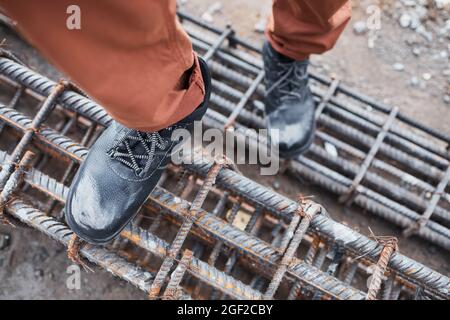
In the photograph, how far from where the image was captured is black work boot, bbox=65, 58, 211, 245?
63.3 inches

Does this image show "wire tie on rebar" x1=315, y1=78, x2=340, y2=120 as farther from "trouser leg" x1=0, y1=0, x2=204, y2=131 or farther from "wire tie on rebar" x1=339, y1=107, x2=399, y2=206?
"trouser leg" x1=0, y1=0, x2=204, y2=131

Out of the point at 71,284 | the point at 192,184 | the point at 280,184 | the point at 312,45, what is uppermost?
the point at 312,45

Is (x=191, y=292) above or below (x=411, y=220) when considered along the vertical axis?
below

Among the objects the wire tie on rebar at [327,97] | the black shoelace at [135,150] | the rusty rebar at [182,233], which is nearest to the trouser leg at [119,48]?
the black shoelace at [135,150]

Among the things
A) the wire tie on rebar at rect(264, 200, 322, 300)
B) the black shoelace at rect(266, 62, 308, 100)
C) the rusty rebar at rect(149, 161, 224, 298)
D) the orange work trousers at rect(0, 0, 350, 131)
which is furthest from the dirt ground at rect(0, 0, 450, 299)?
the orange work trousers at rect(0, 0, 350, 131)

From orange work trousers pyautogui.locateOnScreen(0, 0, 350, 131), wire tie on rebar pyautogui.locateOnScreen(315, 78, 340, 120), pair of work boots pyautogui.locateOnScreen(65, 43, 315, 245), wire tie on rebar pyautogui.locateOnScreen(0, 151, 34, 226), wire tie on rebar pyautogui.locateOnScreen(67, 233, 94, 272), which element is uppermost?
wire tie on rebar pyautogui.locateOnScreen(315, 78, 340, 120)

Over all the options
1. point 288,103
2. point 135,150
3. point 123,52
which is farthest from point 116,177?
point 288,103

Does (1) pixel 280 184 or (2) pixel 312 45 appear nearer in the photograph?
(2) pixel 312 45

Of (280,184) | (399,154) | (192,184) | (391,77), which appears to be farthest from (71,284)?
(391,77)

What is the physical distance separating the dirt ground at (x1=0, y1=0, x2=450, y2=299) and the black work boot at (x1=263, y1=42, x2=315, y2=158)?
36 cm

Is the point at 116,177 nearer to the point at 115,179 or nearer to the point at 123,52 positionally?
the point at 115,179

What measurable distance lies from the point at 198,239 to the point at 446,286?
111cm

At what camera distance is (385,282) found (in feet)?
6.30
